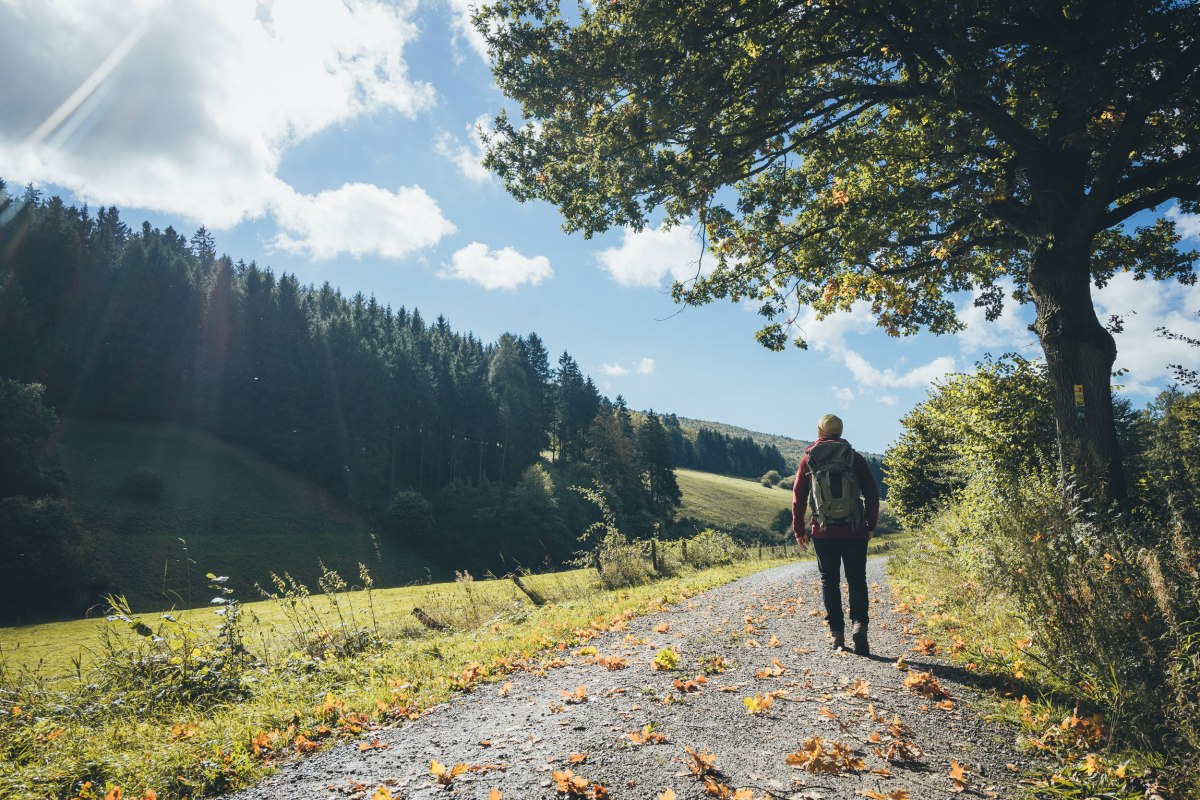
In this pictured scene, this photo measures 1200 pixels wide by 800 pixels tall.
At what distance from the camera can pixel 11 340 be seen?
42.8 metres

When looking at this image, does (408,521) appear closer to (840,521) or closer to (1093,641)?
(840,521)

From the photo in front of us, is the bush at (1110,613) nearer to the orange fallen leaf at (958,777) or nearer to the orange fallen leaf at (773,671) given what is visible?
the orange fallen leaf at (958,777)

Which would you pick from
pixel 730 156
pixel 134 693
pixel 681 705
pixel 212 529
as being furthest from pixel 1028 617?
pixel 212 529

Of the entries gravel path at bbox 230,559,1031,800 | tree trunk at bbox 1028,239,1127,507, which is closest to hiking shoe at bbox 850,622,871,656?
gravel path at bbox 230,559,1031,800

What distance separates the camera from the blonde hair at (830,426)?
633 centimetres

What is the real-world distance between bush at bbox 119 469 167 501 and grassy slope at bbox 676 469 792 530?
2203 inches

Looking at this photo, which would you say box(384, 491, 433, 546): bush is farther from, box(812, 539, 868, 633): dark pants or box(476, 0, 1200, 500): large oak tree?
box(812, 539, 868, 633): dark pants

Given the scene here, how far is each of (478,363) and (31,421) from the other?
44.5 metres

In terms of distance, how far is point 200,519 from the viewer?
139 feet

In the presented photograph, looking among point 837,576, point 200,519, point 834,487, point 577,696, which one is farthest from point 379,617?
point 200,519

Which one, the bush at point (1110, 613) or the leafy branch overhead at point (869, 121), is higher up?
the leafy branch overhead at point (869, 121)

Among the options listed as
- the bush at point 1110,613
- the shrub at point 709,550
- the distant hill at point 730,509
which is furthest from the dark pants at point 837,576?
the distant hill at point 730,509

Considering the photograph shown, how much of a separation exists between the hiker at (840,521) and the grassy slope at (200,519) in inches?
1458

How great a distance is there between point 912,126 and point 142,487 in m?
53.1
